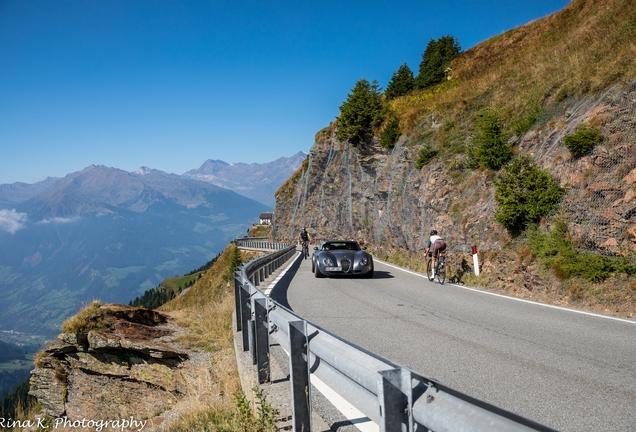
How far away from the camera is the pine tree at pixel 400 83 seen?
46.8m

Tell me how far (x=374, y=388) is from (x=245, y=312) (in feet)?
14.8

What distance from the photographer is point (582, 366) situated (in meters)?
5.18

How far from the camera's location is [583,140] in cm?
1224

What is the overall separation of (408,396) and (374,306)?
8.21 meters

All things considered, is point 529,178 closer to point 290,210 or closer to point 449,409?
point 449,409

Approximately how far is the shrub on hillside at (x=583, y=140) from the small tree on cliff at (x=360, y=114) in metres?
25.2

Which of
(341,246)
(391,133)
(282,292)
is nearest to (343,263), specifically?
(341,246)

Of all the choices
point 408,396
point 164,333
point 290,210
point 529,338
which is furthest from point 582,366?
point 290,210

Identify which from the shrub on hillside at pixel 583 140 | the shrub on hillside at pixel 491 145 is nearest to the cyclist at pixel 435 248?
the shrub on hillside at pixel 491 145

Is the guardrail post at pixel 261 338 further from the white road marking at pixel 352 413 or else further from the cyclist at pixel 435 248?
the cyclist at pixel 435 248

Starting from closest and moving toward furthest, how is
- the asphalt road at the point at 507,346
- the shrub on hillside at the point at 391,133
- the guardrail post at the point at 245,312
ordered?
1. the asphalt road at the point at 507,346
2. the guardrail post at the point at 245,312
3. the shrub on hillside at the point at 391,133

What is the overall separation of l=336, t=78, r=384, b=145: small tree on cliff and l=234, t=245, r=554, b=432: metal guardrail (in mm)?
34233

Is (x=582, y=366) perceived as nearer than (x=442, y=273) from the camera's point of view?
Yes

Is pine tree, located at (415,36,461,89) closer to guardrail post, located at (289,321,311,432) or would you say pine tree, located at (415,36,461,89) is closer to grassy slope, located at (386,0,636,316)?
grassy slope, located at (386,0,636,316)
